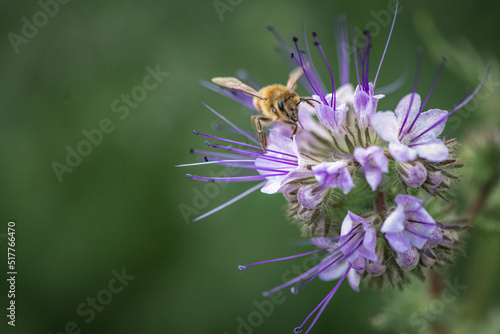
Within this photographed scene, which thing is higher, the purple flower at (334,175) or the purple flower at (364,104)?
the purple flower at (364,104)

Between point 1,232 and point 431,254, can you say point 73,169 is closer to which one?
point 1,232

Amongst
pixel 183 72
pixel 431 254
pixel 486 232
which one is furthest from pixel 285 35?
pixel 431 254

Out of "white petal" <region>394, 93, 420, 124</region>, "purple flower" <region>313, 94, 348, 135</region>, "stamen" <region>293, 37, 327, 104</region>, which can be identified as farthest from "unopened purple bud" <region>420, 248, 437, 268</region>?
"stamen" <region>293, 37, 327, 104</region>

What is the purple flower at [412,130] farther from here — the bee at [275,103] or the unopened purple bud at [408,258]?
the bee at [275,103]

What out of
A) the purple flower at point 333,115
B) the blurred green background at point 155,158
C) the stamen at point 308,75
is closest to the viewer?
the purple flower at point 333,115

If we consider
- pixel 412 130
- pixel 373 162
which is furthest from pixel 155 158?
pixel 412 130

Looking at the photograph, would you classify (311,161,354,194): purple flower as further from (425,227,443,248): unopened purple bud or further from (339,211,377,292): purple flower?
(425,227,443,248): unopened purple bud

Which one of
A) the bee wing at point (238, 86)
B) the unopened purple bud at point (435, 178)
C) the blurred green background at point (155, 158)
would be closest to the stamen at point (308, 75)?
the bee wing at point (238, 86)
